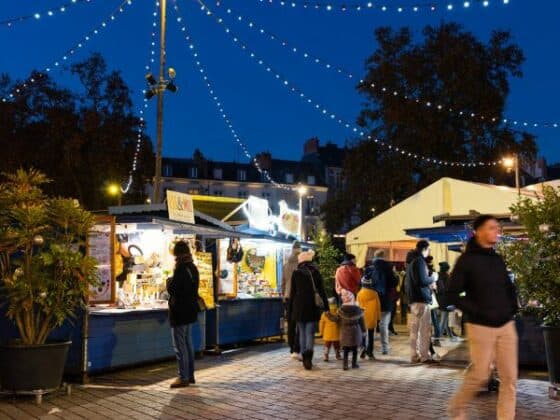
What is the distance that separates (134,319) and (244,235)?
318 cm

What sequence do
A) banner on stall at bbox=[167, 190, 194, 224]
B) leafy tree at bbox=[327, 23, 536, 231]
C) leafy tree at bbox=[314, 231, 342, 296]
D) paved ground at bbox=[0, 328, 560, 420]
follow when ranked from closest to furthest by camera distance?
paved ground at bbox=[0, 328, 560, 420]
banner on stall at bbox=[167, 190, 194, 224]
leafy tree at bbox=[314, 231, 342, 296]
leafy tree at bbox=[327, 23, 536, 231]

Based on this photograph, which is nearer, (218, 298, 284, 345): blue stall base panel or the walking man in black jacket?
the walking man in black jacket

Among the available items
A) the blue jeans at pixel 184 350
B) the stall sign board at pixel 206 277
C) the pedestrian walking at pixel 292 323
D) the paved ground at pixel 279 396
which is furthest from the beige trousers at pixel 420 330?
the blue jeans at pixel 184 350

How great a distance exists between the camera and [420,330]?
981 cm

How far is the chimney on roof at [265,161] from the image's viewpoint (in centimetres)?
6675

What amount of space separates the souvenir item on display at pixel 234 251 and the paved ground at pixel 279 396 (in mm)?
2801

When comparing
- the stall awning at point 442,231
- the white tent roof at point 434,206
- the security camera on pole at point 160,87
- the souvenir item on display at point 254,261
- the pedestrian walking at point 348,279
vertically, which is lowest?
the pedestrian walking at point 348,279

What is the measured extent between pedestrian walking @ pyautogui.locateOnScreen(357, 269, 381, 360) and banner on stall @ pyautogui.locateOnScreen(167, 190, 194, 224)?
301 centimetres

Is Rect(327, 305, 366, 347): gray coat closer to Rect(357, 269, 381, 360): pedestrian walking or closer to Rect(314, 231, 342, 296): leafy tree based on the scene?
Rect(357, 269, 381, 360): pedestrian walking

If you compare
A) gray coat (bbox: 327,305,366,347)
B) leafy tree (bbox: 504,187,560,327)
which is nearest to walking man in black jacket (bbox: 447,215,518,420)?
leafy tree (bbox: 504,187,560,327)

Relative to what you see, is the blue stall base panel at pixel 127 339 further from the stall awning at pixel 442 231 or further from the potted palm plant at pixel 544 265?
the potted palm plant at pixel 544 265

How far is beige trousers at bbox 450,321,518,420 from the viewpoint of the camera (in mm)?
5080

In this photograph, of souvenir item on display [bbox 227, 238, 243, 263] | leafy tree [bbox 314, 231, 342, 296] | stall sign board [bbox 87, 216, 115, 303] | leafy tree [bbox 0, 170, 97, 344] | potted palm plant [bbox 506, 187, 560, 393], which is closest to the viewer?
potted palm plant [bbox 506, 187, 560, 393]

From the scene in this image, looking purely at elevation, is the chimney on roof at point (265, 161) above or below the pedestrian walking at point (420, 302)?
above
